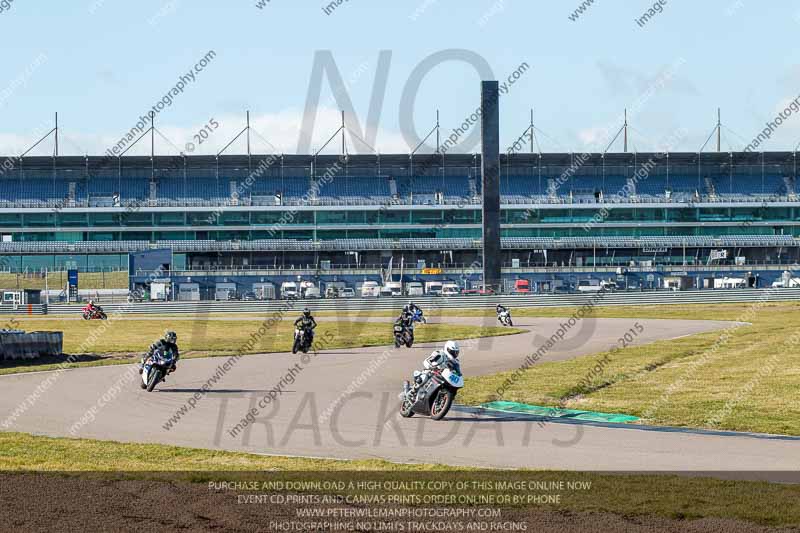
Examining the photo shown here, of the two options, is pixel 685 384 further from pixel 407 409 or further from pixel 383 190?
pixel 383 190

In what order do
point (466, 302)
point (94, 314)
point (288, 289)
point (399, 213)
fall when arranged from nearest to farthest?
point (94, 314), point (466, 302), point (288, 289), point (399, 213)

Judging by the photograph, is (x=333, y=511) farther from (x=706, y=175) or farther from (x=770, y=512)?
(x=706, y=175)

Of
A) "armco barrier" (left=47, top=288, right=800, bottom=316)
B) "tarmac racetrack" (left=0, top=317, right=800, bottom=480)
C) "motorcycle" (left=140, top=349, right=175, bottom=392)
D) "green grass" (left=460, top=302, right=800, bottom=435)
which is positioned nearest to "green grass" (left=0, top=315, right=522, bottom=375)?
"tarmac racetrack" (left=0, top=317, right=800, bottom=480)

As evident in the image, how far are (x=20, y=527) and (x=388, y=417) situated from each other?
988 cm

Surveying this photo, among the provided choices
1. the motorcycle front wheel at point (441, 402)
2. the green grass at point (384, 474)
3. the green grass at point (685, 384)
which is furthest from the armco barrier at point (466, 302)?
the green grass at point (384, 474)

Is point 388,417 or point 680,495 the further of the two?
point 388,417

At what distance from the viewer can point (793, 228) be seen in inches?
4567

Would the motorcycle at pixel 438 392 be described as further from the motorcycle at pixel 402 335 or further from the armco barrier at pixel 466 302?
the armco barrier at pixel 466 302

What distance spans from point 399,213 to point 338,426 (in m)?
96.1

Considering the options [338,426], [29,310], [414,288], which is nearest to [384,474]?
[338,426]

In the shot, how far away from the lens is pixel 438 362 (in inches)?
782

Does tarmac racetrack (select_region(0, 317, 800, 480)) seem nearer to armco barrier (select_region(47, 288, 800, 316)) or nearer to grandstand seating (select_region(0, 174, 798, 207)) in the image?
armco barrier (select_region(47, 288, 800, 316))

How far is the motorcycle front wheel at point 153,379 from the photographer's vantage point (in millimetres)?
25234

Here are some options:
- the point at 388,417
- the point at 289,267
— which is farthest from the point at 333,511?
the point at 289,267
